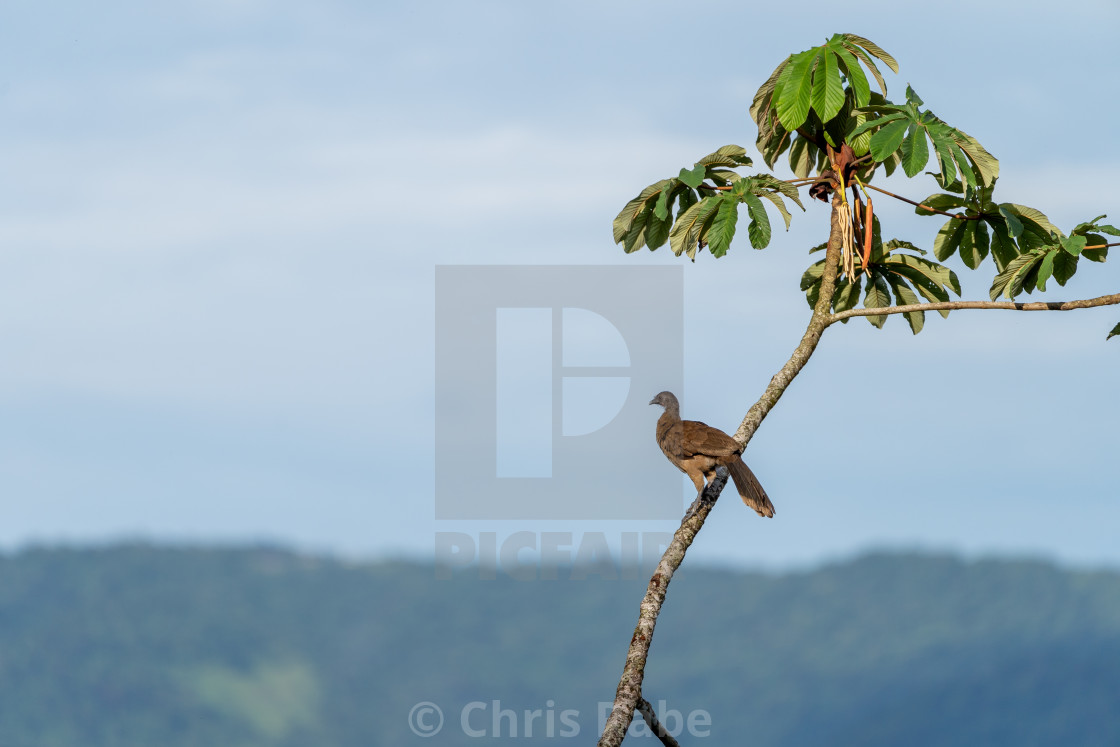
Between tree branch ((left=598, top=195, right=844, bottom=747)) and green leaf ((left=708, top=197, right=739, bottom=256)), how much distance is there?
1.29m

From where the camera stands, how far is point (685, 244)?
10969mm

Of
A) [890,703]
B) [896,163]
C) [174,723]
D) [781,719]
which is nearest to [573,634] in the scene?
[781,719]

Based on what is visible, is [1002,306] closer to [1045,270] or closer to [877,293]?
[1045,270]

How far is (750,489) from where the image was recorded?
10828 mm

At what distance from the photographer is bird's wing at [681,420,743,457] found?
10492 mm

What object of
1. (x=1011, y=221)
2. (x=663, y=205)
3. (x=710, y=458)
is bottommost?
(x=710, y=458)

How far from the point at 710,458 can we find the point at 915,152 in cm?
340

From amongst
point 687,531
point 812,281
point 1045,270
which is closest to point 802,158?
point 812,281

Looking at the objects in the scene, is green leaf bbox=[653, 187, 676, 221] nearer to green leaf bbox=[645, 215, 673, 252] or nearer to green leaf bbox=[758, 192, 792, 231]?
green leaf bbox=[645, 215, 673, 252]

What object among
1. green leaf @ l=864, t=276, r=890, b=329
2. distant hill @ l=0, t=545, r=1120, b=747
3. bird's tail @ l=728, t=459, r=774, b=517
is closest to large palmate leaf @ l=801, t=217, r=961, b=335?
green leaf @ l=864, t=276, r=890, b=329

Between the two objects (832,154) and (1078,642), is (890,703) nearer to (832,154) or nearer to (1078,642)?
(1078,642)

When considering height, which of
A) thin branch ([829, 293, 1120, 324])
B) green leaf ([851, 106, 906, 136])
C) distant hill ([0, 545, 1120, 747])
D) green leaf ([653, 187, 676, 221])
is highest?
green leaf ([851, 106, 906, 136])

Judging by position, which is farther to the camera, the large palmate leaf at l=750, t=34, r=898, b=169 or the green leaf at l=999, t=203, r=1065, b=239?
the green leaf at l=999, t=203, r=1065, b=239

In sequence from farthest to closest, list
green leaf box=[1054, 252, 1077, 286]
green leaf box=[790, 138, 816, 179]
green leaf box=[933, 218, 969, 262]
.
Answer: green leaf box=[790, 138, 816, 179]
green leaf box=[933, 218, 969, 262]
green leaf box=[1054, 252, 1077, 286]
